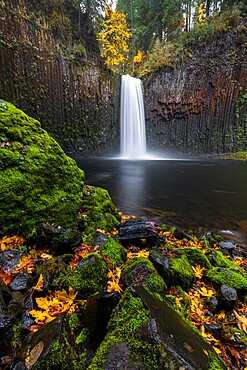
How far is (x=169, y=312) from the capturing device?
120cm

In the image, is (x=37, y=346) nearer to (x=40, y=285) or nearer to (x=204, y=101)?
(x=40, y=285)

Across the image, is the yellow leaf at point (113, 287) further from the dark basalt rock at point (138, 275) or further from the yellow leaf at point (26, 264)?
the yellow leaf at point (26, 264)

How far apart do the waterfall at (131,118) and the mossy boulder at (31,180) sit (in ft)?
63.0

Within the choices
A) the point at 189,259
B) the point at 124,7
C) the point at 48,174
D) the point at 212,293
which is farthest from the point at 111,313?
the point at 124,7

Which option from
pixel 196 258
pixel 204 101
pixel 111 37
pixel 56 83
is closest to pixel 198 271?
pixel 196 258

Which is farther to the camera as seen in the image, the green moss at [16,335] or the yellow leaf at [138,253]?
the yellow leaf at [138,253]

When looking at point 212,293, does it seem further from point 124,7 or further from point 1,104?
point 124,7

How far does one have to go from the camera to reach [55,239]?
89.9 inches

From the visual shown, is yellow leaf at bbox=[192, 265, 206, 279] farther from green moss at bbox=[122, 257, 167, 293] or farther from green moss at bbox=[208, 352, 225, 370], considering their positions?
green moss at bbox=[208, 352, 225, 370]

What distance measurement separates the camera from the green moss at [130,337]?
897 millimetres

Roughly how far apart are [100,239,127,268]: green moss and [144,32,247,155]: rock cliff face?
2130 cm

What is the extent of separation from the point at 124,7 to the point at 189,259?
37.6m

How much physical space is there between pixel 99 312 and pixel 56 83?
17.7m

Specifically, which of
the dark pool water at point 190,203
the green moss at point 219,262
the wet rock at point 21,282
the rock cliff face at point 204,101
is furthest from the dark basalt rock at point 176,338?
the rock cliff face at point 204,101
